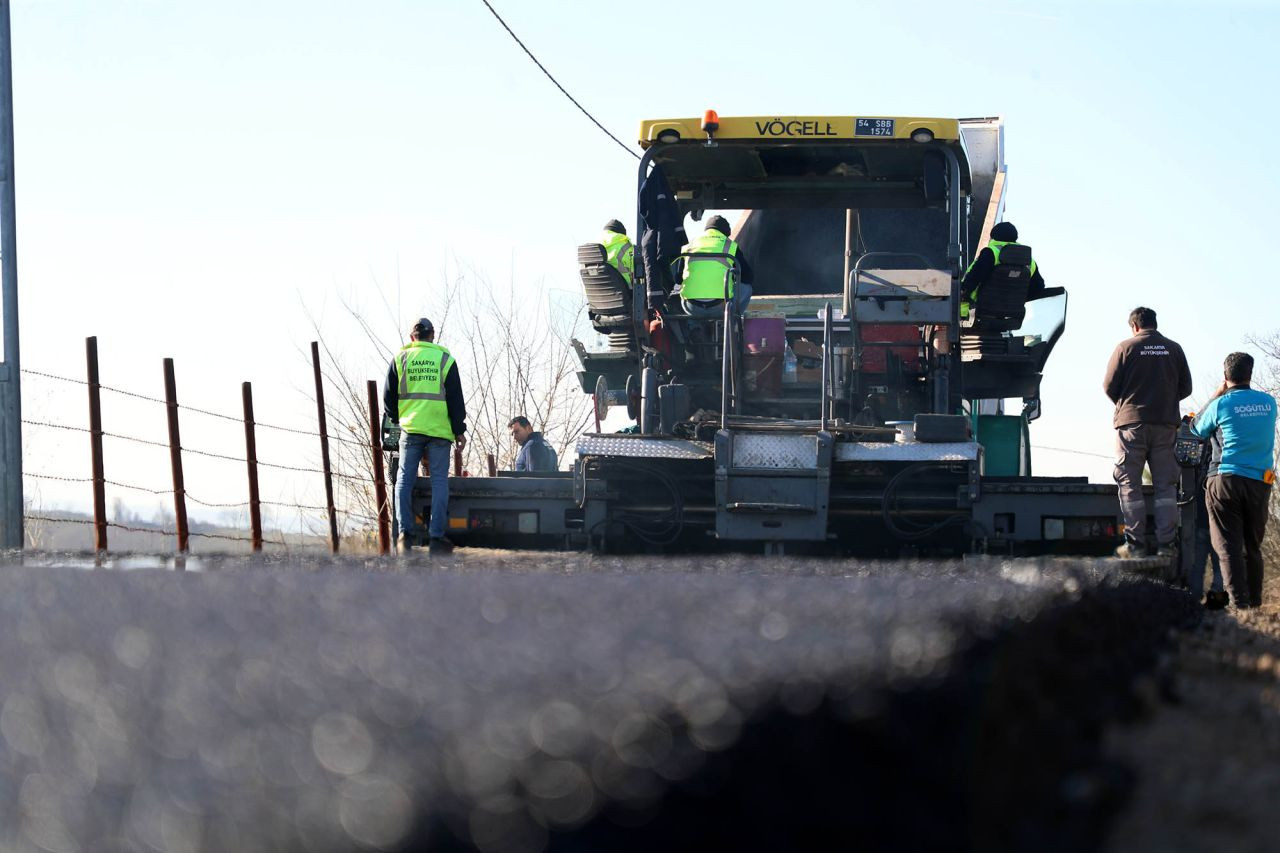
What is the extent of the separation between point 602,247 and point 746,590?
713cm

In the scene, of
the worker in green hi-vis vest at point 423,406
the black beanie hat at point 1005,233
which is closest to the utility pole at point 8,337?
the worker in green hi-vis vest at point 423,406

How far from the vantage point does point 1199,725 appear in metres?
2.26

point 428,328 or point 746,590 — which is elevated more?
point 428,328

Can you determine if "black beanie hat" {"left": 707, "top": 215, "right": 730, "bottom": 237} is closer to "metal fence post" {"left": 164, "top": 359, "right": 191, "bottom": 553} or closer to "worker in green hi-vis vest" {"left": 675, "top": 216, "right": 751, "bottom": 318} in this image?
"worker in green hi-vis vest" {"left": 675, "top": 216, "right": 751, "bottom": 318}

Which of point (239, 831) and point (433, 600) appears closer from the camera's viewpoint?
point (239, 831)

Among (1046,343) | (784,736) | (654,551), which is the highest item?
(1046,343)

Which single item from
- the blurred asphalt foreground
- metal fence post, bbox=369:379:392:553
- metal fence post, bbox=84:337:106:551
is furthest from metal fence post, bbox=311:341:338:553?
the blurred asphalt foreground

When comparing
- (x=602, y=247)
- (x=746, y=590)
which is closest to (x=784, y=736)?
(x=746, y=590)

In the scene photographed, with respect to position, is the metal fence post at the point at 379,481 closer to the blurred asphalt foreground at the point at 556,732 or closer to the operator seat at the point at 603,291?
the operator seat at the point at 603,291

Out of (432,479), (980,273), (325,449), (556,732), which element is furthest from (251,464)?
(556,732)

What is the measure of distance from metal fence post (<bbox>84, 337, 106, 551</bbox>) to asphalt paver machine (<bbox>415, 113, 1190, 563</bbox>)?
2423 mm

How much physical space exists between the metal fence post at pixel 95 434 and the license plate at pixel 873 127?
5.21 metres

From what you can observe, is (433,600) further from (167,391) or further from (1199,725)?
(167,391)

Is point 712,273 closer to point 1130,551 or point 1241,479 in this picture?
point 1130,551
